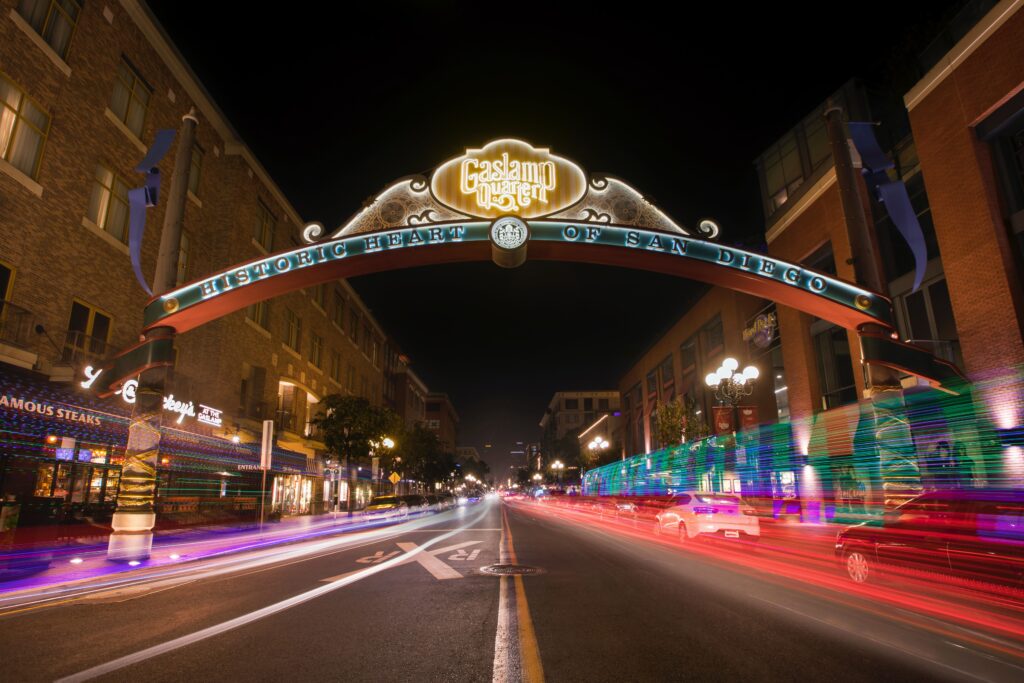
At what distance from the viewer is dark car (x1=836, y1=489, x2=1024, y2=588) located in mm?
7066

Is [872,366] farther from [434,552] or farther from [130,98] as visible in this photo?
[130,98]

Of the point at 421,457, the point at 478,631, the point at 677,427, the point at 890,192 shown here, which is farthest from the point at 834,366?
the point at 421,457

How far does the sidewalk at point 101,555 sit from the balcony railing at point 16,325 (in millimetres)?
5199

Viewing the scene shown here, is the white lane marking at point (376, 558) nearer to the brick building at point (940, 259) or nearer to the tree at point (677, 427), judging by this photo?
the brick building at point (940, 259)

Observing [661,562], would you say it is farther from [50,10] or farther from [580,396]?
[580,396]

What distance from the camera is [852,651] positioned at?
5.25 m

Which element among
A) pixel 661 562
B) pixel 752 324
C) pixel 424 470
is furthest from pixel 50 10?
pixel 424 470

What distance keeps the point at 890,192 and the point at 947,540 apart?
7740mm

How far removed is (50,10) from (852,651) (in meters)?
23.3

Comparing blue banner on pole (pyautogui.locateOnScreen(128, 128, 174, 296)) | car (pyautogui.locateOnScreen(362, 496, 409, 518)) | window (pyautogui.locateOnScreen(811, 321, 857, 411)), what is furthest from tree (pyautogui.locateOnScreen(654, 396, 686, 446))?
blue banner on pole (pyautogui.locateOnScreen(128, 128, 174, 296))

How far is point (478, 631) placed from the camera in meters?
5.80

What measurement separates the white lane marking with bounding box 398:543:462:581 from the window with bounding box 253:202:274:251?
22.4 meters

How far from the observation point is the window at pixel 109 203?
722 inches

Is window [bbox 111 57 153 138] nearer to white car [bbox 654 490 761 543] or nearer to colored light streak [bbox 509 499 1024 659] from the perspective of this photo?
white car [bbox 654 490 761 543]
